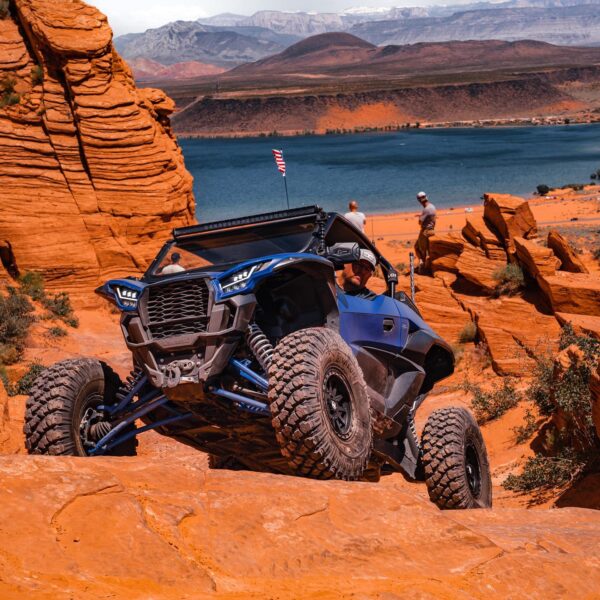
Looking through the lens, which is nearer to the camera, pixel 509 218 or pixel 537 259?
pixel 537 259

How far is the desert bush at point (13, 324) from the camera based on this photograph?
14.4 meters

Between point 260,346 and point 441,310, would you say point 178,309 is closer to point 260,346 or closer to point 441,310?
point 260,346

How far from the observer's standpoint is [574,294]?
14.0m

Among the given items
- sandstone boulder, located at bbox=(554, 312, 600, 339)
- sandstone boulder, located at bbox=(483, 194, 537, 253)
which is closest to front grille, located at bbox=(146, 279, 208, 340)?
sandstone boulder, located at bbox=(554, 312, 600, 339)

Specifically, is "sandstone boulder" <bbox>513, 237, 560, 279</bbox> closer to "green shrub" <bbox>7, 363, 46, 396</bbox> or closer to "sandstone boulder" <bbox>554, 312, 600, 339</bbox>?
"sandstone boulder" <bbox>554, 312, 600, 339</bbox>

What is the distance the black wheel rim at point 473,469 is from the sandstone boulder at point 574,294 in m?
7.47

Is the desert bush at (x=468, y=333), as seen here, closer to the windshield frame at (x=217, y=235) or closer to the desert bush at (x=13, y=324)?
the desert bush at (x=13, y=324)

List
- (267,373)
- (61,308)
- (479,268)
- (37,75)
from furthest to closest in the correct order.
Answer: (37,75) → (61,308) → (479,268) → (267,373)

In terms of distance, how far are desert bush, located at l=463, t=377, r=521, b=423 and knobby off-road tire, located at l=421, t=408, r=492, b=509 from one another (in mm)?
4764

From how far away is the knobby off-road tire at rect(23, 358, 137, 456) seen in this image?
5484mm

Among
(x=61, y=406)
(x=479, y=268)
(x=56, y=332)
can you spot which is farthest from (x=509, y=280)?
(x=61, y=406)

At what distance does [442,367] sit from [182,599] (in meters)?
4.84

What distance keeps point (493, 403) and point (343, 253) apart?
6809mm

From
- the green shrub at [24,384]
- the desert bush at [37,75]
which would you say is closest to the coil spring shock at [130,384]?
the green shrub at [24,384]
